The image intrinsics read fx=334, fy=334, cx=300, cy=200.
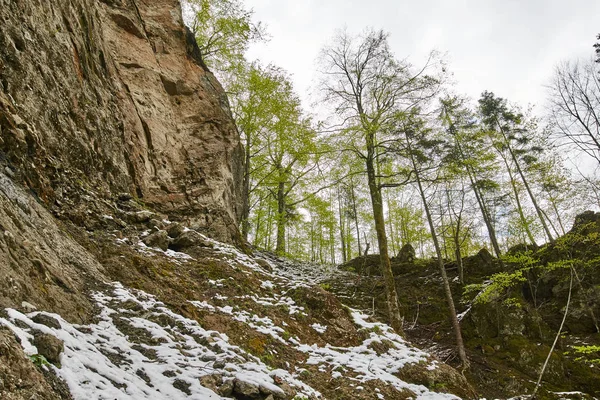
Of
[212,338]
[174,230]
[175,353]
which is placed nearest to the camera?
[175,353]

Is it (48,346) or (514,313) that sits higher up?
(514,313)

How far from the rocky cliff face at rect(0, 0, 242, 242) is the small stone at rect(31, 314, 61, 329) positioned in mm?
3024

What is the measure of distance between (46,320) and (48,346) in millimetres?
496

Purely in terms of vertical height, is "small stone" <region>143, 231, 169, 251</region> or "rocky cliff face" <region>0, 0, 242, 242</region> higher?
"rocky cliff face" <region>0, 0, 242, 242</region>

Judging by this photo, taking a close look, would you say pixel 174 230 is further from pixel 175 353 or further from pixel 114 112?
pixel 175 353

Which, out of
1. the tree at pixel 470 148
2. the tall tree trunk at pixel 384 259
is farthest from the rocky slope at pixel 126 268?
the tree at pixel 470 148

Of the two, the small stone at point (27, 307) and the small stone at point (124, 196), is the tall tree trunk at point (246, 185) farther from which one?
the small stone at point (27, 307)

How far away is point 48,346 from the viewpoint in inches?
112

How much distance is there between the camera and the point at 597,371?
31.4ft

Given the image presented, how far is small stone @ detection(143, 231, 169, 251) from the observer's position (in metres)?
7.49

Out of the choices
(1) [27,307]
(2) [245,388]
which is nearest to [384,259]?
(2) [245,388]

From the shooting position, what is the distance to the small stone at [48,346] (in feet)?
9.20

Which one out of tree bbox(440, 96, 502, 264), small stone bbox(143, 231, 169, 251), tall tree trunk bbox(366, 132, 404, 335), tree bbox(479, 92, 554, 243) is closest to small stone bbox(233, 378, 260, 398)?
small stone bbox(143, 231, 169, 251)

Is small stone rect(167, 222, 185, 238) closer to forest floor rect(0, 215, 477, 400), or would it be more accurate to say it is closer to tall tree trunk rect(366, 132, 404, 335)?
forest floor rect(0, 215, 477, 400)
